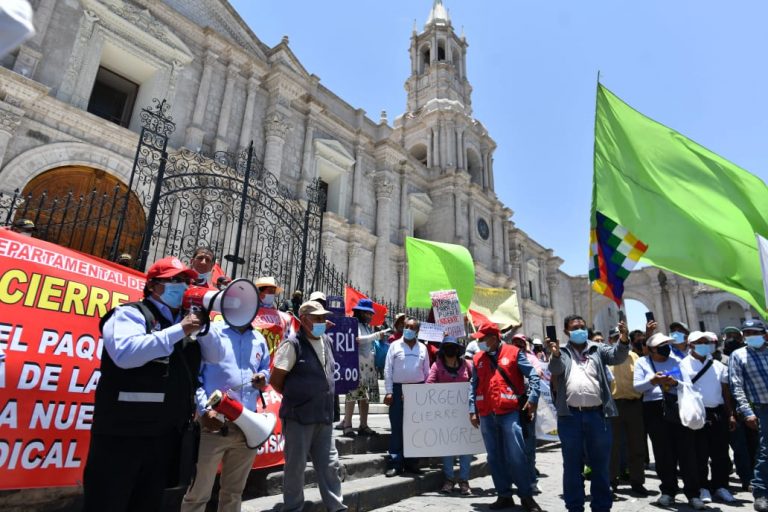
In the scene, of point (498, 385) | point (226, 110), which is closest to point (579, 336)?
point (498, 385)

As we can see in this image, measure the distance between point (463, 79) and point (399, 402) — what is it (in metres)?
29.3

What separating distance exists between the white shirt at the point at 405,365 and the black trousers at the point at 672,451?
8.94ft

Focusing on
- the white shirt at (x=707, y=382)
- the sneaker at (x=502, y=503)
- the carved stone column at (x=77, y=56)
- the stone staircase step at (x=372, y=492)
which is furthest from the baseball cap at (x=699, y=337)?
the carved stone column at (x=77, y=56)

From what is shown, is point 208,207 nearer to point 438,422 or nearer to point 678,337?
point 438,422

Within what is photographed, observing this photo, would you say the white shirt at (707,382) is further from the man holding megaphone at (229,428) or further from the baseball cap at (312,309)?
the man holding megaphone at (229,428)

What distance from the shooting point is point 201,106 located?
1295 centimetres

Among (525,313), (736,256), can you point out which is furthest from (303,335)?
(525,313)

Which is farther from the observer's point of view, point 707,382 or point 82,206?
point 82,206

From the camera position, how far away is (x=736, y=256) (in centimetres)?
446

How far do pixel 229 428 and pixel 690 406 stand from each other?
15.2ft

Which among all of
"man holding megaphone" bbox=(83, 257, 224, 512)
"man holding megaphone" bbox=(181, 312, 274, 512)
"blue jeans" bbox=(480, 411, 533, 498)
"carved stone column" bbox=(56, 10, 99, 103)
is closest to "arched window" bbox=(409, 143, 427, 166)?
"carved stone column" bbox=(56, 10, 99, 103)

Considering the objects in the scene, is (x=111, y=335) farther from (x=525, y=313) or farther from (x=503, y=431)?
(x=525, y=313)

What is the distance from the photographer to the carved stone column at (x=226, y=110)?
13.1m

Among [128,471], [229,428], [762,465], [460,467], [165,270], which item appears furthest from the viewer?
[460,467]
